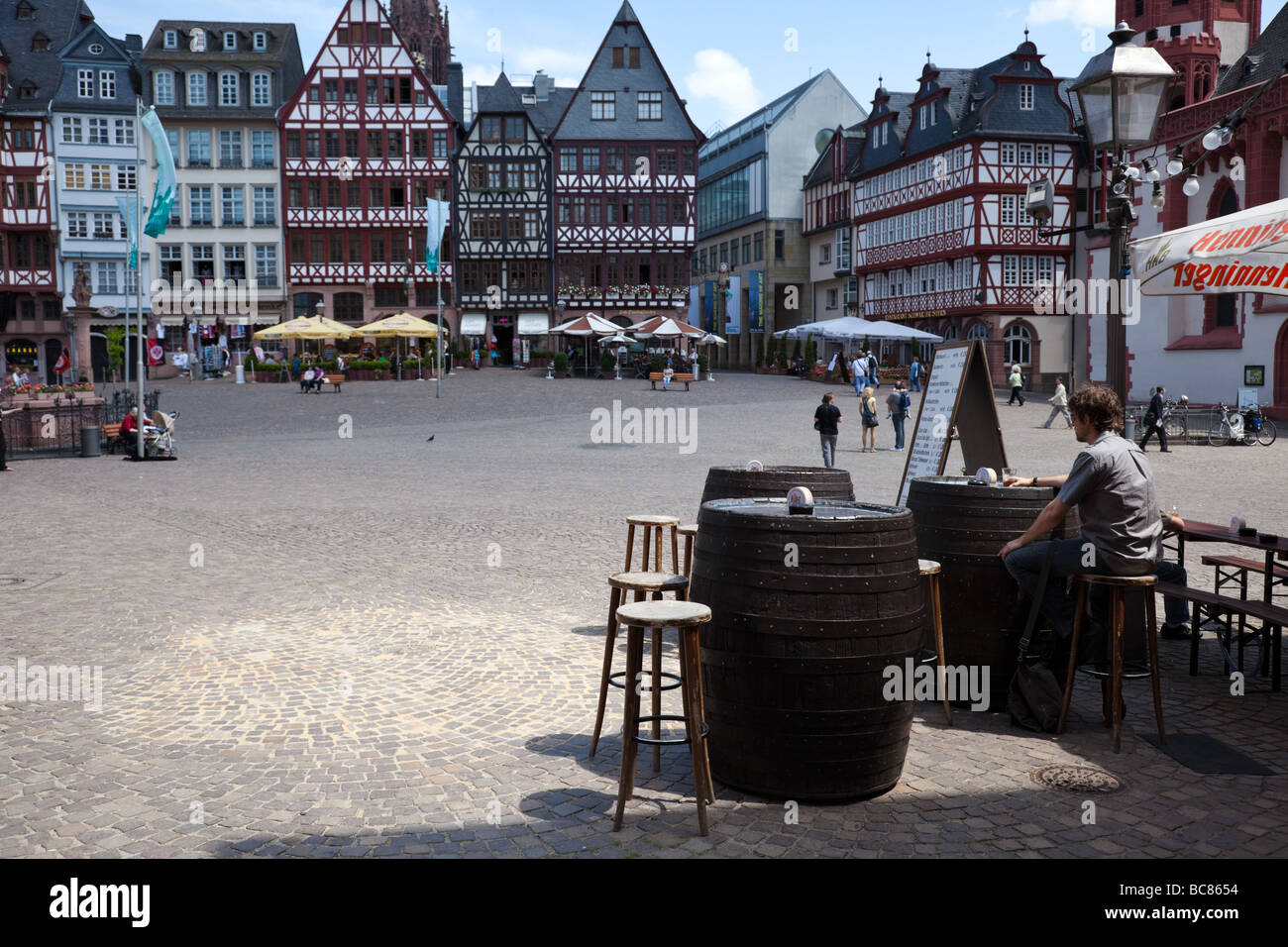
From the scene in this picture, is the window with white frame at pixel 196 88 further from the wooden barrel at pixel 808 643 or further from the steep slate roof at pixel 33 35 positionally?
the wooden barrel at pixel 808 643

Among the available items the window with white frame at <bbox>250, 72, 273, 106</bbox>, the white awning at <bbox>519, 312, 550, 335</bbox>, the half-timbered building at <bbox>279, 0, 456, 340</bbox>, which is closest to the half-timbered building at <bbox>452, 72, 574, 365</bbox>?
the white awning at <bbox>519, 312, 550, 335</bbox>

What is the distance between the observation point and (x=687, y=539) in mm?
7090

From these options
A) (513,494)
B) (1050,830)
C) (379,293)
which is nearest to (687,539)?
(1050,830)

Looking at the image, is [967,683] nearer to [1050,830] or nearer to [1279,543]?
[1050,830]

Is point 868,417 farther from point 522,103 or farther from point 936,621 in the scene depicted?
point 522,103

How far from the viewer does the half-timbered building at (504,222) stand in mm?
58438

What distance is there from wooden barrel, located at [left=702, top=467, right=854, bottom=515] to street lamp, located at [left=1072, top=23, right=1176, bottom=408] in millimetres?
2502

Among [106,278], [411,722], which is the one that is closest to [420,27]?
[106,278]

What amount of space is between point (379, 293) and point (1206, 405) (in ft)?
125

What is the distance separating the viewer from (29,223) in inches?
2201

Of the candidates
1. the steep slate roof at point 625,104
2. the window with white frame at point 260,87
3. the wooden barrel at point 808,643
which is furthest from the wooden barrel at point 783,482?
the window with white frame at point 260,87

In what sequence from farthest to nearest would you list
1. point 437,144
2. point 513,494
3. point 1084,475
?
point 437,144, point 513,494, point 1084,475

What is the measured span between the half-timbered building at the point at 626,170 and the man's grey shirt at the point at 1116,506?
5335 cm

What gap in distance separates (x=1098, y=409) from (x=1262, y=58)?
36674mm
